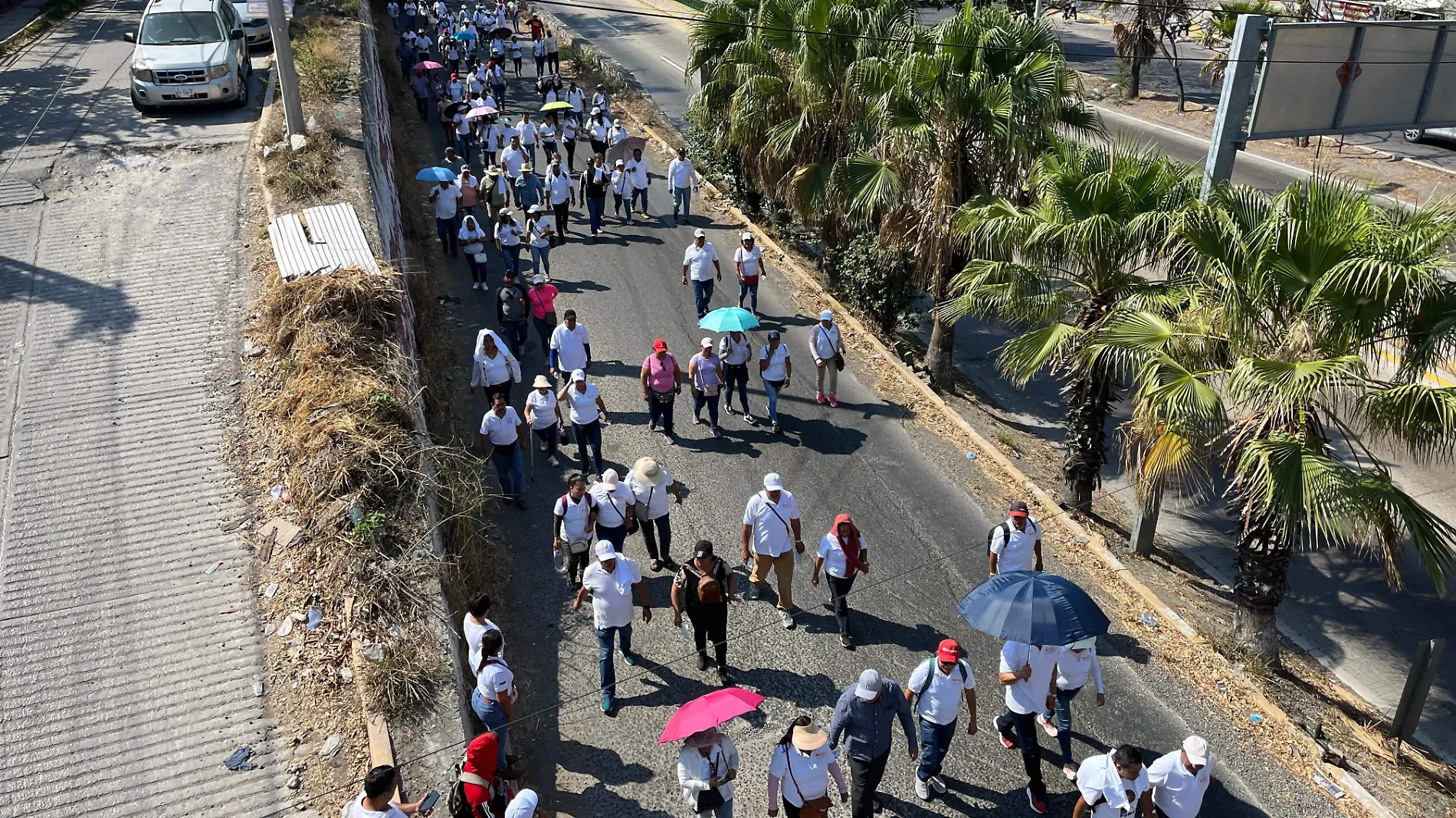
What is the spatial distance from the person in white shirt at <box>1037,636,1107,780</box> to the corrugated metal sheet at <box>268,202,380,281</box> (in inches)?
360

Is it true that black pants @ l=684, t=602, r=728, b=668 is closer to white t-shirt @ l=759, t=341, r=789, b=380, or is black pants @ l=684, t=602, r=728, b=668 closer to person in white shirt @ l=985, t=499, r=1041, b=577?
person in white shirt @ l=985, t=499, r=1041, b=577

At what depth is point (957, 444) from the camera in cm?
1321

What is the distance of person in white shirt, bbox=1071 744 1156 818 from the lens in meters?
6.66

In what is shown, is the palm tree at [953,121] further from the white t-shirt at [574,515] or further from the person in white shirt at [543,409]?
the white t-shirt at [574,515]

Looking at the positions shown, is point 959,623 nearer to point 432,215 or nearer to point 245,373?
point 245,373

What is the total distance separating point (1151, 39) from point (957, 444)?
23549 millimetres

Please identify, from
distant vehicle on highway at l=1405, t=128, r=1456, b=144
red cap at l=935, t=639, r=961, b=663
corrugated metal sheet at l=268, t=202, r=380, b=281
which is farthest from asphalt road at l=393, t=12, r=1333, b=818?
distant vehicle on highway at l=1405, t=128, r=1456, b=144

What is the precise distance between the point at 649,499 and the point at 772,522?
52.3 inches

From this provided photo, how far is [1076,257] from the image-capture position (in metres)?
11.0

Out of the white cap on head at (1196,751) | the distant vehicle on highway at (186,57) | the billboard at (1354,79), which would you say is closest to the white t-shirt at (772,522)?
the white cap on head at (1196,751)

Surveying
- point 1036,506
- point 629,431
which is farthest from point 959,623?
point 629,431

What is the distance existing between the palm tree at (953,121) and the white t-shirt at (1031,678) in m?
6.48

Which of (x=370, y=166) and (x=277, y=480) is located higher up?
(x=370, y=166)

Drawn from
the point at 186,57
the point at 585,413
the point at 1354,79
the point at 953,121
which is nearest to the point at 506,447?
the point at 585,413
